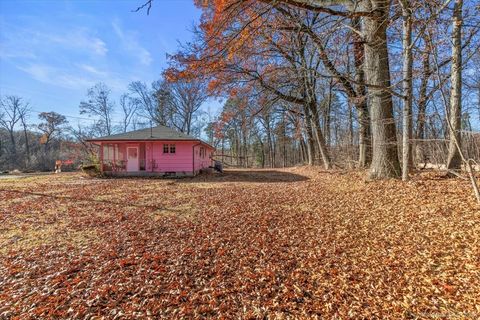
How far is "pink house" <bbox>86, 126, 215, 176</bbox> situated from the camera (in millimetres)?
14789

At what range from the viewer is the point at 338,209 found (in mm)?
5387

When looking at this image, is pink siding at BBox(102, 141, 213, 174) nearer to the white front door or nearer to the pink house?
the pink house

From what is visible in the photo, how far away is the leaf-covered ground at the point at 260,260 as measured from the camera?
8.06 ft

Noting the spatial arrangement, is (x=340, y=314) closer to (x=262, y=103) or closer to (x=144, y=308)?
(x=144, y=308)

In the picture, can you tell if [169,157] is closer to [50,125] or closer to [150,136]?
[150,136]

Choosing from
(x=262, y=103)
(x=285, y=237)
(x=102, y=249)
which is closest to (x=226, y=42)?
(x=285, y=237)

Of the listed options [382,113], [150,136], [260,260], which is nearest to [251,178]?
[150,136]

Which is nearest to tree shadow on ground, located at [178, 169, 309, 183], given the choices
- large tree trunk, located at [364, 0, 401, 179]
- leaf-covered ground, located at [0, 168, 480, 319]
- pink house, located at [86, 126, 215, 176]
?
pink house, located at [86, 126, 215, 176]

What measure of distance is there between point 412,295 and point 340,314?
34.0 inches

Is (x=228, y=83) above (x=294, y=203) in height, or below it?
above

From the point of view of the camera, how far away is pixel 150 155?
15.3 metres

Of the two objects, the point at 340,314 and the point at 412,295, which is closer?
the point at 340,314

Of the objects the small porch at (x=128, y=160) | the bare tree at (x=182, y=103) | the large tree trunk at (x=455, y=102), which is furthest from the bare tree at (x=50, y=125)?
the large tree trunk at (x=455, y=102)

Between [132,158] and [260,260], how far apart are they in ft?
46.8
